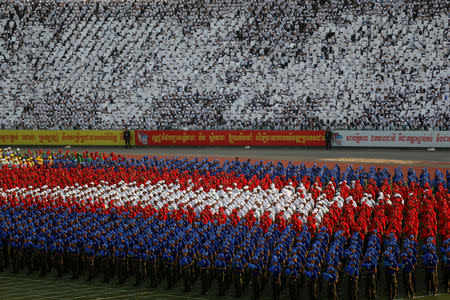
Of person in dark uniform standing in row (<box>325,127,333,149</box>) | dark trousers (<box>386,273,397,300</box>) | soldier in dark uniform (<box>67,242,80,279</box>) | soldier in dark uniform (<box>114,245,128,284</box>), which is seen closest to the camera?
dark trousers (<box>386,273,397,300</box>)

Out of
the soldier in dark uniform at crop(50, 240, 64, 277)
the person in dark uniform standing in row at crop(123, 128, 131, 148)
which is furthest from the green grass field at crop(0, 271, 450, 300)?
the person in dark uniform standing in row at crop(123, 128, 131, 148)

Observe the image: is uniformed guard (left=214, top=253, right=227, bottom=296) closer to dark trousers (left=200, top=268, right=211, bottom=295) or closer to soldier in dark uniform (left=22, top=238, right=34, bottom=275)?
dark trousers (left=200, top=268, right=211, bottom=295)

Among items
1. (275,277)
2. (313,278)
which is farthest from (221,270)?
(313,278)

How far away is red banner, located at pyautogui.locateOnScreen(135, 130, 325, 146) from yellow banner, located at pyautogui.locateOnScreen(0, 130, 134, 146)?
183cm

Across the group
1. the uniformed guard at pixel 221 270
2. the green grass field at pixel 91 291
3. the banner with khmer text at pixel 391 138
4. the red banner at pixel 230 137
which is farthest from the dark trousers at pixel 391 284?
the red banner at pixel 230 137

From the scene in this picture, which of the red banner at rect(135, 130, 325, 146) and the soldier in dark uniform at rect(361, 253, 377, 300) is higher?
the red banner at rect(135, 130, 325, 146)

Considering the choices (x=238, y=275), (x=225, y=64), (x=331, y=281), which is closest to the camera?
(x=331, y=281)

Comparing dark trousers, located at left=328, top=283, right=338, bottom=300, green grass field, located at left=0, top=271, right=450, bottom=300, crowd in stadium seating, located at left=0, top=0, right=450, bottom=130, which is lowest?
green grass field, located at left=0, top=271, right=450, bottom=300

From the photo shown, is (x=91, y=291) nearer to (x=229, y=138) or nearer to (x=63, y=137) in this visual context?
(x=229, y=138)

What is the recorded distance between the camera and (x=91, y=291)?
17000mm

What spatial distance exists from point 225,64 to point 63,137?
13753mm

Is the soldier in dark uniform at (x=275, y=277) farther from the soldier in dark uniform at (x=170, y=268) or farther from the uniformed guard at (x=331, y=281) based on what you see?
the soldier in dark uniform at (x=170, y=268)

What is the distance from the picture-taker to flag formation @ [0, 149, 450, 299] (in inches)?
618

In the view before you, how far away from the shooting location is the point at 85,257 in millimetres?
18125
